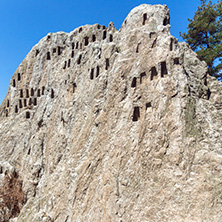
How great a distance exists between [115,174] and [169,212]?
3.64 m

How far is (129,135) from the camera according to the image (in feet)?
41.8

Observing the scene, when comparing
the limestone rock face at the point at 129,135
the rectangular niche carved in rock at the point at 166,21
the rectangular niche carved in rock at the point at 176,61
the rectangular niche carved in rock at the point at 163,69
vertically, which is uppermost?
the rectangular niche carved in rock at the point at 166,21

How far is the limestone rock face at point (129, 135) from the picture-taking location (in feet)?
32.7

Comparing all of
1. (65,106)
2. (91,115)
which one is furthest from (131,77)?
(65,106)

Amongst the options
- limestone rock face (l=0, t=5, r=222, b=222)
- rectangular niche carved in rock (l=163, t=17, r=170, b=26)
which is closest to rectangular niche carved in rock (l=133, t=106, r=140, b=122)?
limestone rock face (l=0, t=5, r=222, b=222)

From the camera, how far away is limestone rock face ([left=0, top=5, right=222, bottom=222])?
997 cm

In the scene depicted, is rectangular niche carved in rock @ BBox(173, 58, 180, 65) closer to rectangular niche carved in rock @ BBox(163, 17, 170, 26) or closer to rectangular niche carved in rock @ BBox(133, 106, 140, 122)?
rectangular niche carved in rock @ BBox(133, 106, 140, 122)

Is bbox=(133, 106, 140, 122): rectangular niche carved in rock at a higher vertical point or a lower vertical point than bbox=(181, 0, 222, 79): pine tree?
lower

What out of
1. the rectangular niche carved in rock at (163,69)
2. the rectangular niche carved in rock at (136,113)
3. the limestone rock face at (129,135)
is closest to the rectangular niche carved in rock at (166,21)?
the limestone rock face at (129,135)

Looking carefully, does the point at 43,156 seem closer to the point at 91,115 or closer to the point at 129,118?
the point at 91,115

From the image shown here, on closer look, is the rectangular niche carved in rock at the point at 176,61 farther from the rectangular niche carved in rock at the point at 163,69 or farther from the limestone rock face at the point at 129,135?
the rectangular niche carved in rock at the point at 163,69

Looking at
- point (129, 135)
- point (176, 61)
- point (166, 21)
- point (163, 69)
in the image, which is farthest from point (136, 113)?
point (166, 21)

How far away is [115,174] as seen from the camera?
39.7 ft

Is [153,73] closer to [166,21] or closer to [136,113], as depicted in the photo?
[136,113]
